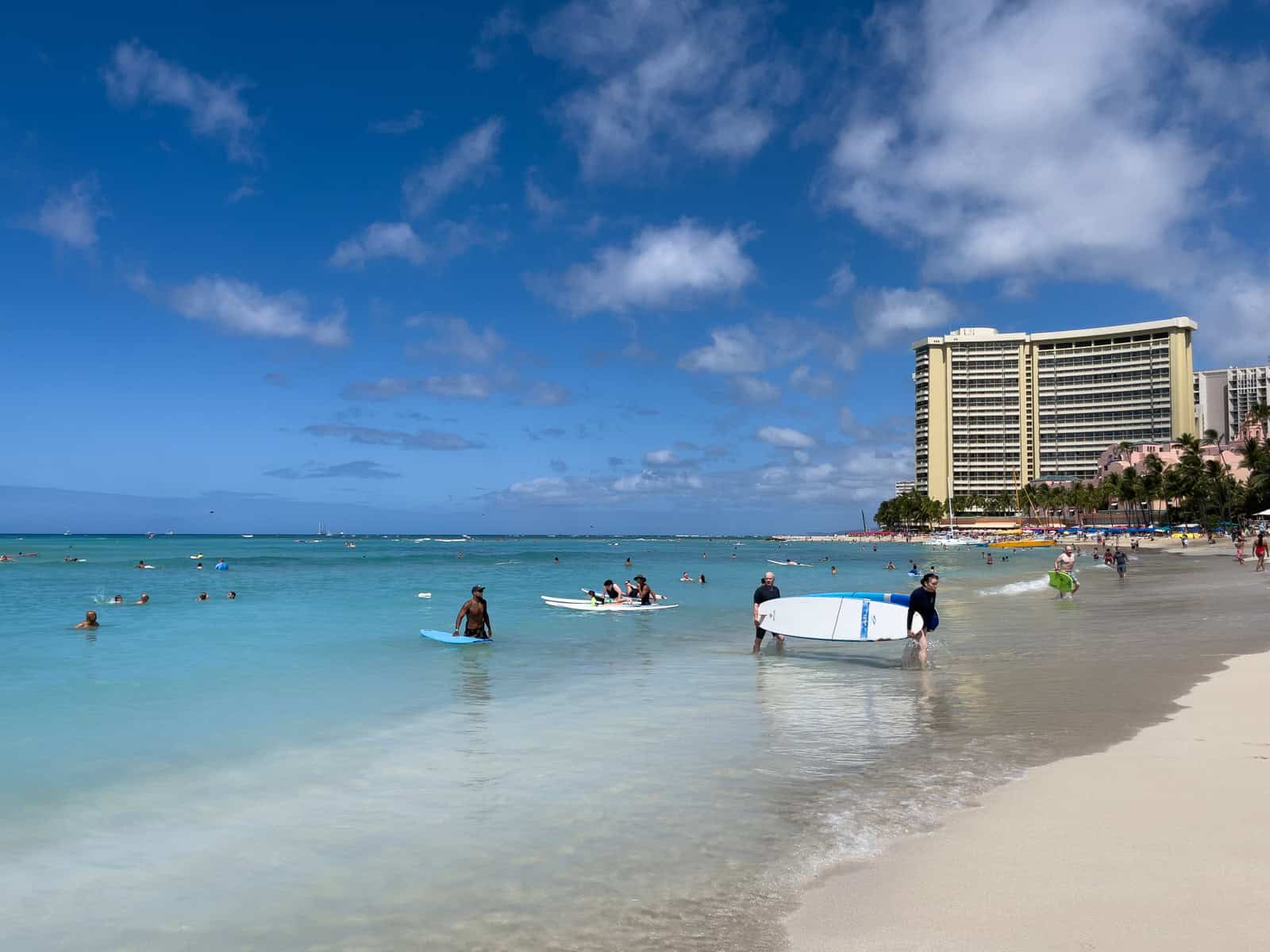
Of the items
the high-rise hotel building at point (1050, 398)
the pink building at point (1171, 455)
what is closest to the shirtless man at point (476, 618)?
the pink building at point (1171, 455)

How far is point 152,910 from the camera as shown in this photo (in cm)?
601

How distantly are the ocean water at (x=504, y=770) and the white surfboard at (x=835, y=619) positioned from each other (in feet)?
1.76

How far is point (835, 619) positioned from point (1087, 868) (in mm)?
13127

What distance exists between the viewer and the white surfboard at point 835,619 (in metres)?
18.4

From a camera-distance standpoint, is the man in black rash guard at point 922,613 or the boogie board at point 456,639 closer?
the man in black rash guard at point 922,613

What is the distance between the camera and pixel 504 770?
9.49 meters

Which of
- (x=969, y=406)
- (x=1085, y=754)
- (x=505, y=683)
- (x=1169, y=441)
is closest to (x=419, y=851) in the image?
(x=1085, y=754)

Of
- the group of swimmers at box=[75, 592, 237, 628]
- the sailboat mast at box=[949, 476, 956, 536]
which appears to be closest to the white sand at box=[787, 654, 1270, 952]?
the group of swimmers at box=[75, 592, 237, 628]

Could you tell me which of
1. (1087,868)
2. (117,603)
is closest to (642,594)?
(117,603)

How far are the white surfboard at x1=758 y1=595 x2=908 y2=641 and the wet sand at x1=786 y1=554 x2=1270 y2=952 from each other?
9.14 metres

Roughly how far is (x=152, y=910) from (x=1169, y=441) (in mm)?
189168

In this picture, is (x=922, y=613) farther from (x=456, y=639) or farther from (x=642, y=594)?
(x=642, y=594)

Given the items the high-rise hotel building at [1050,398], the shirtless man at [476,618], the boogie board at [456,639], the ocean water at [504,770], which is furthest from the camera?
the high-rise hotel building at [1050,398]

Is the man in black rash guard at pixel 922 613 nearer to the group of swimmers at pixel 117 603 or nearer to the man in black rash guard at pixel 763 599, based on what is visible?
the man in black rash guard at pixel 763 599
